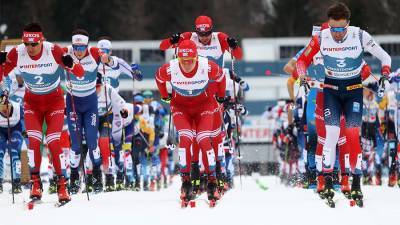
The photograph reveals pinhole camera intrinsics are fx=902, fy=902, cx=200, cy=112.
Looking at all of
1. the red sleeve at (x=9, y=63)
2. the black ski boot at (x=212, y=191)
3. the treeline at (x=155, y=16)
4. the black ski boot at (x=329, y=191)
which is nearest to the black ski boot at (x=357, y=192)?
the black ski boot at (x=329, y=191)

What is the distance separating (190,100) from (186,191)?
3.96 ft

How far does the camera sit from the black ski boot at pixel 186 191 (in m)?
10.7

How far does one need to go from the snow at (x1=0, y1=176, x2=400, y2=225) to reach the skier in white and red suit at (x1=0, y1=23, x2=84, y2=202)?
1.67ft

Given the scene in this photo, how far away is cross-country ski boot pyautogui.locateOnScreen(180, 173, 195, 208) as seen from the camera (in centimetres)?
1059

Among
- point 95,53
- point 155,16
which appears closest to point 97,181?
point 95,53

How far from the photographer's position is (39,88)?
11406 mm

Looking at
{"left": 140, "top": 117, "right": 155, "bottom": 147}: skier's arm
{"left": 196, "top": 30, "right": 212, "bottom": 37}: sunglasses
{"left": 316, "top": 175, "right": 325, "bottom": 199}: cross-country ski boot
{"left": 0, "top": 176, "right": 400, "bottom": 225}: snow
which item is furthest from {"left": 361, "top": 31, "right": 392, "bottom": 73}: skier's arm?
{"left": 140, "top": 117, "right": 155, "bottom": 147}: skier's arm

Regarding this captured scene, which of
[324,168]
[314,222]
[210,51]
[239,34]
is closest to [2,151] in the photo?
[210,51]

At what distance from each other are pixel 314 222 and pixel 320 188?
8.45 feet

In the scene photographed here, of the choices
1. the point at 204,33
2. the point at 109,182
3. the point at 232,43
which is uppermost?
the point at 204,33

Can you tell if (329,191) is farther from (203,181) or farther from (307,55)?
(203,181)

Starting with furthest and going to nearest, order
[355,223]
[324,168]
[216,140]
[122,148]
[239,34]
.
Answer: [239,34]
[122,148]
[216,140]
[324,168]
[355,223]

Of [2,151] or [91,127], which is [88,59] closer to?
[91,127]

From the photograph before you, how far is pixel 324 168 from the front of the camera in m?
11.1
